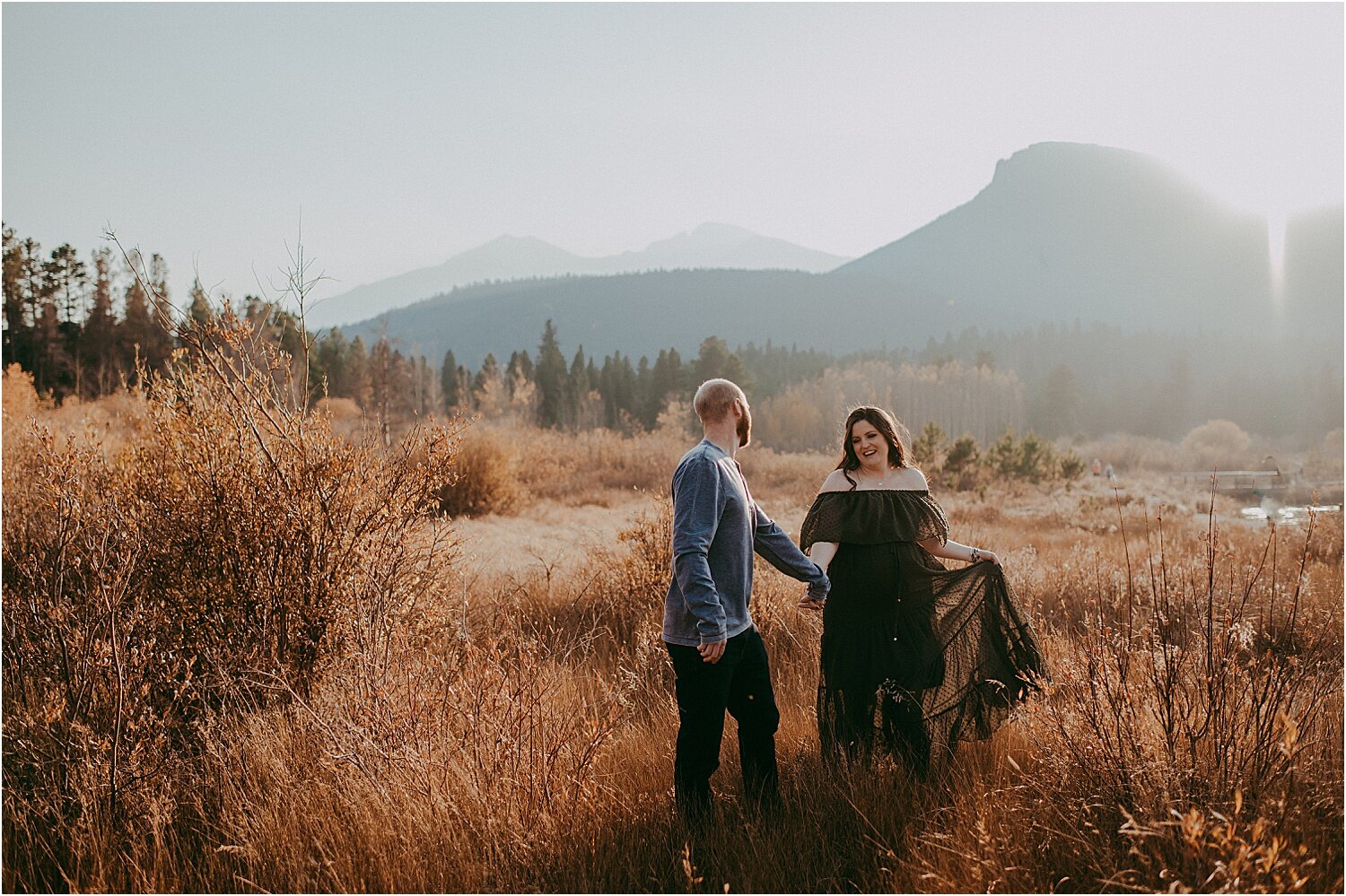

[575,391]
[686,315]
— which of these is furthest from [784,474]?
[686,315]

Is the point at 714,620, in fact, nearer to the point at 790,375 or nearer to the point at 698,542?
the point at 698,542

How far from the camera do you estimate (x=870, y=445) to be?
11.7 ft

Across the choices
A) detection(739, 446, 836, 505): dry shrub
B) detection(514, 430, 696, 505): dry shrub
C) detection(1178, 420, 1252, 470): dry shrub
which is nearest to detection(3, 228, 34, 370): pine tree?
detection(514, 430, 696, 505): dry shrub

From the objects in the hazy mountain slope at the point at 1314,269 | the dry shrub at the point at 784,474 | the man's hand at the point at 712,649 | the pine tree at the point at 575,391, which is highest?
the hazy mountain slope at the point at 1314,269

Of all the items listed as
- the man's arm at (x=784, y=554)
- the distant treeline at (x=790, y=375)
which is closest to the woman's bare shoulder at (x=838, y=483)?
the man's arm at (x=784, y=554)

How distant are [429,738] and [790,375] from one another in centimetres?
8299

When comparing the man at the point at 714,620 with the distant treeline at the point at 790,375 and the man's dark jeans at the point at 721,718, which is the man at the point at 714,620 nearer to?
the man's dark jeans at the point at 721,718

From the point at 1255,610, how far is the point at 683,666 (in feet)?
18.1

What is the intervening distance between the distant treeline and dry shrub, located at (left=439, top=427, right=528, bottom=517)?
13.0 m

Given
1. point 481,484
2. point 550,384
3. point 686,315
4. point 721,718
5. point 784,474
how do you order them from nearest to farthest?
point 721,718 → point 481,484 → point 784,474 → point 550,384 → point 686,315

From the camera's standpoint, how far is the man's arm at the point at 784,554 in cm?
316

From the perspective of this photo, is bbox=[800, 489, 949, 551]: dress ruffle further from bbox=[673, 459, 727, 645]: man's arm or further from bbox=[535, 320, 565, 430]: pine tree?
bbox=[535, 320, 565, 430]: pine tree

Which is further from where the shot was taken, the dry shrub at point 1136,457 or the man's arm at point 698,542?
the dry shrub at point 1136,457

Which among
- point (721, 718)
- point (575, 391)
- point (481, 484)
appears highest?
point (575, 391)
